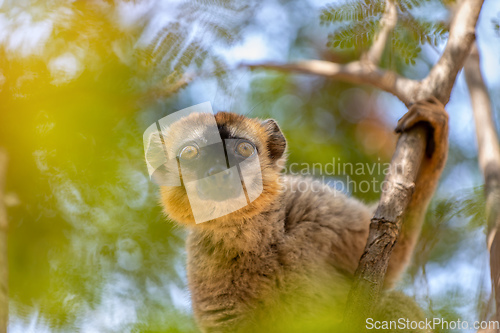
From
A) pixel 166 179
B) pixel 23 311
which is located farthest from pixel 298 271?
pixel 23 311

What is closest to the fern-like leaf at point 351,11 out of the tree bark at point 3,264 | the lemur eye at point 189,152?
the lemur eye at point 189,152

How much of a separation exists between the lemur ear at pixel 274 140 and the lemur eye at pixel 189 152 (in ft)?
2.72

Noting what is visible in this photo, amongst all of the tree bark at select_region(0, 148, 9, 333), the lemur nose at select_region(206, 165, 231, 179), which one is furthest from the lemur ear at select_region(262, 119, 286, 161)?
the tree bark at select_region(0, 148, 9, 333)

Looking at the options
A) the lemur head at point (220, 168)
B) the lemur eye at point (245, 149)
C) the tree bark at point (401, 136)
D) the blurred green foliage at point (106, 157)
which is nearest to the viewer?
the blurred green foliage at point (106, 157)

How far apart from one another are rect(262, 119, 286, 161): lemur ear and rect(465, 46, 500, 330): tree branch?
1.81 meters

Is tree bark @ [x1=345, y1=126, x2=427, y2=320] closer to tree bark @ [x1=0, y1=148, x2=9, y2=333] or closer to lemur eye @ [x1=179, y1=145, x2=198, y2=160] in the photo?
lemur eye @ [x1=179, y1=145, x2=198, y2=160]

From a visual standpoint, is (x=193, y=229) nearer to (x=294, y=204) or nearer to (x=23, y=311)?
(x=294, y=204)

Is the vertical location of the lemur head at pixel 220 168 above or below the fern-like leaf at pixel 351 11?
below

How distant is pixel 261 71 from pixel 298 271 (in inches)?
86.4

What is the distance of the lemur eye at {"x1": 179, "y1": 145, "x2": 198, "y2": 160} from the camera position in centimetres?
360

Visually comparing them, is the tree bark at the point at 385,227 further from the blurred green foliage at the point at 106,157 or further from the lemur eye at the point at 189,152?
the lemur eye at the point at 189,152

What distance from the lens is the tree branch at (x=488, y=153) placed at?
3350 millimetres

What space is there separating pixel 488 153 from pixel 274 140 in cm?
208

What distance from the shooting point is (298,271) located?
365cm
